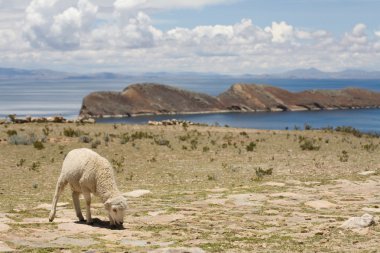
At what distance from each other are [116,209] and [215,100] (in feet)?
375

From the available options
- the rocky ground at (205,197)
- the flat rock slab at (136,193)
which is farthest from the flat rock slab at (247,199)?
the flat rock slab at (136,193)

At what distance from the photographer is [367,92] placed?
477 ft

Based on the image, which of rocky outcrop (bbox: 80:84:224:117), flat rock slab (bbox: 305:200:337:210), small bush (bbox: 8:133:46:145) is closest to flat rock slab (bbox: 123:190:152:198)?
flat rock slab (bbox: 305:200:337:210)

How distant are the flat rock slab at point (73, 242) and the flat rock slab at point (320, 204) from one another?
6.91 metres

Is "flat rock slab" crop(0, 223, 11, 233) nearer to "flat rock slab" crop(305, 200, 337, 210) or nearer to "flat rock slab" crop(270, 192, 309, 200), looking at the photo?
"flat rock slab" crop(305, 200, 337, 210)

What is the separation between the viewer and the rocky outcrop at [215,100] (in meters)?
107

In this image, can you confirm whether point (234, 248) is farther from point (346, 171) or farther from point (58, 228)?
point (346, 171)

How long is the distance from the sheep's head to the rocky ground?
0.24m

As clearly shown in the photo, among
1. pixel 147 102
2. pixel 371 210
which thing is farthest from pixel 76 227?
pixel 147 102

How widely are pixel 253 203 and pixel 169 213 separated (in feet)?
9.34

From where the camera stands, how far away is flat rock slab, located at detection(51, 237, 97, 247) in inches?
380

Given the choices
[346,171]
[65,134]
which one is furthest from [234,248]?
[65,134]

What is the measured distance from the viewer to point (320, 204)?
14.7m

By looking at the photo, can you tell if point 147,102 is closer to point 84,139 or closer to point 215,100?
point 215,100
